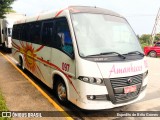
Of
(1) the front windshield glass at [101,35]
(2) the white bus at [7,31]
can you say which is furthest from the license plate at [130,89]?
(2) the white bus at [7,31]

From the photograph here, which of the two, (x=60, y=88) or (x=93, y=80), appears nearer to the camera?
(x=93, y=80)

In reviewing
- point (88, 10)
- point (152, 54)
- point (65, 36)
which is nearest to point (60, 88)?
point (65, 36)

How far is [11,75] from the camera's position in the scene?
397 inches

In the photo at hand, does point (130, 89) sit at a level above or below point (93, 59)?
below

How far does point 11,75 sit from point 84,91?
614 centimetres

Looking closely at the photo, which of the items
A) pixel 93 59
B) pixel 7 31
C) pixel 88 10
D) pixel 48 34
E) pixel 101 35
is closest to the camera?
pixel 93 59

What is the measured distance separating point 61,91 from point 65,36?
1.59m

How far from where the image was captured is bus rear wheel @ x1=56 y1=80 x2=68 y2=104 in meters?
5.97

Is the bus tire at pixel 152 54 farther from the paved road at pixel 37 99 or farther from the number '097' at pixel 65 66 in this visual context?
the number '097' at pixel 65 66

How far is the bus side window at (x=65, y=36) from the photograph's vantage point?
215 inches

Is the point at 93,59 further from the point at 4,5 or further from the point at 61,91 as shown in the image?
the point at 4,5

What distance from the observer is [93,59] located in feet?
16.5

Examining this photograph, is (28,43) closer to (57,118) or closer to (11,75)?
(11,75)

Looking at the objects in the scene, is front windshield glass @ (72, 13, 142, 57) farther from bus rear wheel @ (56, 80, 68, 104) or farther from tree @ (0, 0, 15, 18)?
tree @ (0, 0, 15, 18)
